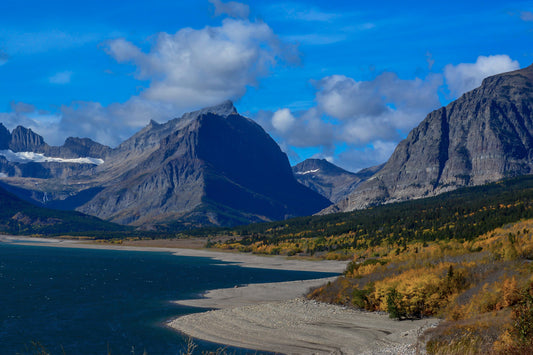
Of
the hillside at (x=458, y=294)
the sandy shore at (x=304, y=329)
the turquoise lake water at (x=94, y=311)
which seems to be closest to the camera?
the hillside at (x=458, y=294)

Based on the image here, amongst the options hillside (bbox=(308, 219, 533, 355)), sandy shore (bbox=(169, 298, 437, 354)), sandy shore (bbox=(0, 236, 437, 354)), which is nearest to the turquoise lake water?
sandy shore (bbox=(169, 298, 437, 354))

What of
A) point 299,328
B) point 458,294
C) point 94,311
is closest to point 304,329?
point 299,328

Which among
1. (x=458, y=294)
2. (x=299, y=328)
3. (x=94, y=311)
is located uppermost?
(x=458, y=294)

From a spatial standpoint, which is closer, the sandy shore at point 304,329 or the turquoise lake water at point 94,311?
the sandy shore at point 304,329

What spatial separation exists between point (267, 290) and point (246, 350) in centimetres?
4898

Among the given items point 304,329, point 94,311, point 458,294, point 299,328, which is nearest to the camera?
point 458,294

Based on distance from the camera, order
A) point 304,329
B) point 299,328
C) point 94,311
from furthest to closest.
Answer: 1. point 94,311
2. point 299,328
3. point 304,329

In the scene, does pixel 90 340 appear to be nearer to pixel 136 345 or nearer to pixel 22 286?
pixel 136 345

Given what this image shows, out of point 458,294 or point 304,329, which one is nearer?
point 458,294

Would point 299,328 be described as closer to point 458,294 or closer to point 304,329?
point 304,329

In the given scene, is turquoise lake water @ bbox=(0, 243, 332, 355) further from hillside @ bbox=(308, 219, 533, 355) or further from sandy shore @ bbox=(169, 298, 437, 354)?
hillside @ bbox=(308, 219, 533, 355)

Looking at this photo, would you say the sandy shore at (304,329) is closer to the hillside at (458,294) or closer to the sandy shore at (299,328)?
the sandy shore at (299,328)

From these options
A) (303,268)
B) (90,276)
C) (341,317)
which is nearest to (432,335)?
(341,317)

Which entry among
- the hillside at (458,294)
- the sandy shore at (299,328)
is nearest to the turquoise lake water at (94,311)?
the sandy shore at (299,328)
